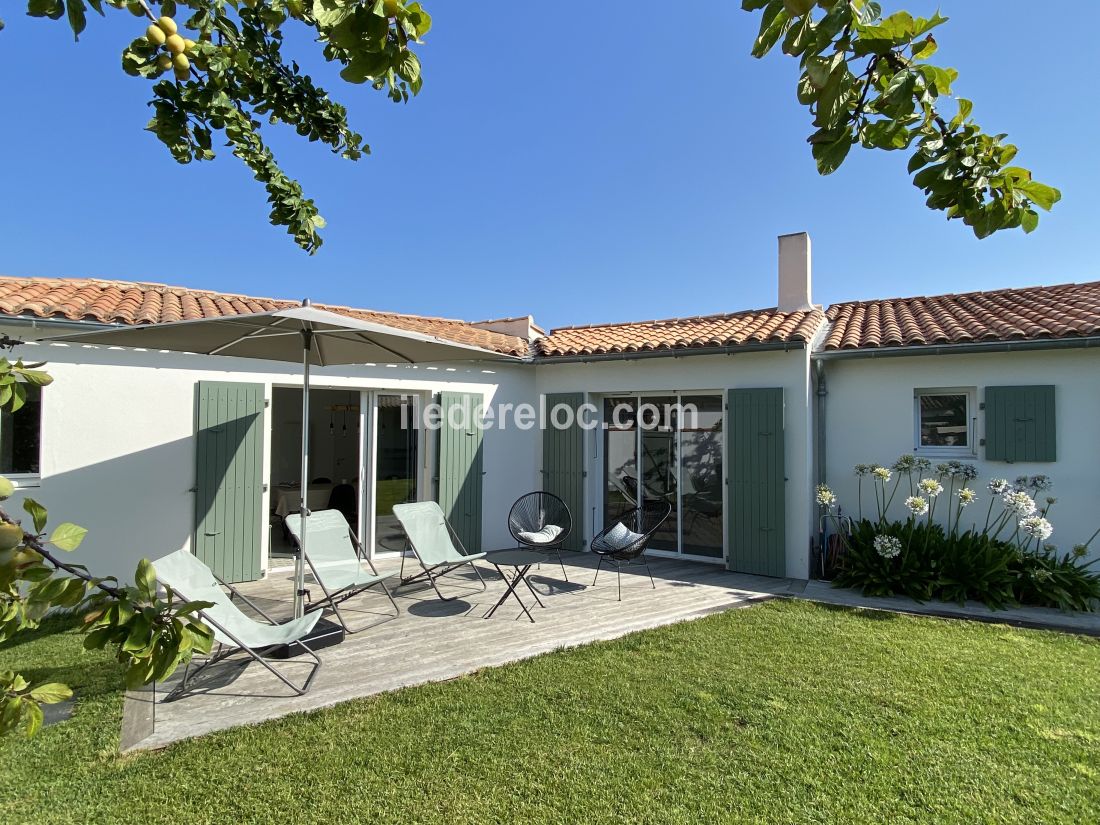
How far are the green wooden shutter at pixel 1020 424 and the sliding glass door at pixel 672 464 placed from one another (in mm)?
3211

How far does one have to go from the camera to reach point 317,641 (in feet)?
16.2

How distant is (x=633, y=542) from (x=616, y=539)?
52 cm

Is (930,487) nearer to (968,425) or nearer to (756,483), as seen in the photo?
(968,425)

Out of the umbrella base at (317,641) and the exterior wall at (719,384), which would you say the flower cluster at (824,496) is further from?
the umbrella base at (317,641)

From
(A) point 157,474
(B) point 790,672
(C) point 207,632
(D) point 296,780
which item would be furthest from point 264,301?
(C) point 207,632

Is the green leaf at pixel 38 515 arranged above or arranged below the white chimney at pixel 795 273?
below

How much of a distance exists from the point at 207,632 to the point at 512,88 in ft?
28.8

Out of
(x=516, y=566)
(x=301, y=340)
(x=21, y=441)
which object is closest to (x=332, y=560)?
(x=516, y=566)

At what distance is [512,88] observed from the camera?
8141 mm

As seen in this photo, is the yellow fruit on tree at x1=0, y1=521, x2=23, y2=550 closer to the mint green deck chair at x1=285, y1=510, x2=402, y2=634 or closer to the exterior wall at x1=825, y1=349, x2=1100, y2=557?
the mint green deck chair at x1=285, y1=510, x2=402, y2=634

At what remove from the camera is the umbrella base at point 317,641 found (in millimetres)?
4789

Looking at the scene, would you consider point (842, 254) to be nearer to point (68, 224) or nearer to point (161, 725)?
point (161, 725)

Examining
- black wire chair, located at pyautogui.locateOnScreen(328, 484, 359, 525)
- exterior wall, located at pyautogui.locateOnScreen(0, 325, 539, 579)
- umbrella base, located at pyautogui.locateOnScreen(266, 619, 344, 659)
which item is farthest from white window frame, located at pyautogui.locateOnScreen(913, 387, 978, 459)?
black wire chair, located at pyautogui.locateOnScreen(328, 484, 359, 525)

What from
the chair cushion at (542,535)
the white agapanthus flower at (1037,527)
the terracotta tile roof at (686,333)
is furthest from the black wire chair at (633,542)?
the white agapanthus flower at (1037,527)
